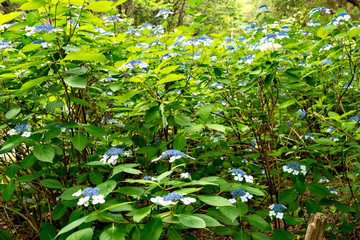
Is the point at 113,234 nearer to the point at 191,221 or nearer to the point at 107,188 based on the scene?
the point at 107,188

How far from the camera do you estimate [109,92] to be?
197 cm

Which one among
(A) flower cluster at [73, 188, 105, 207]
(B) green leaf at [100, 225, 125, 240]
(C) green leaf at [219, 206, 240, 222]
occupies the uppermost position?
(A) flower cluster at [73, 188, 105, 207]

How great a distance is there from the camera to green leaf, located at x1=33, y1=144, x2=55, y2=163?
138 centimetres

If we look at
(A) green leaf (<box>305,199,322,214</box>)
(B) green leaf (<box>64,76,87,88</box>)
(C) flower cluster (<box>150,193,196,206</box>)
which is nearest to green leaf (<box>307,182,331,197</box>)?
(A) green leaf (<box>305,199,322,214</box>)

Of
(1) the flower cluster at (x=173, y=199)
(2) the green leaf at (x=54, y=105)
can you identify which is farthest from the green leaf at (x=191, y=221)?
(2) the green leaf at (x=54, y=105)

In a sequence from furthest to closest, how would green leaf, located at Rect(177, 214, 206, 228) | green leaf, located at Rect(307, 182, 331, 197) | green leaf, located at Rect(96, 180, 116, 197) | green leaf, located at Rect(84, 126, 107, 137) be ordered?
1. green leaf, located at Rect(307, 182, 331, 197)
2. green leaf, located at Rect(84, 126, 107, 137)
3. green leaf, located at Rect(96, 180, 116, 197)
4. green leaf, located at Rect(177, 214, 206, 228)

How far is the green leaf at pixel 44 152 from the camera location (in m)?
1.38

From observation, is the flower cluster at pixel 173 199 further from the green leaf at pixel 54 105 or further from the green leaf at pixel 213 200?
the green leaf at pixel 54 105

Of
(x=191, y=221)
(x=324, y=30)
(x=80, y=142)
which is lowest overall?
(x=80, y=142)

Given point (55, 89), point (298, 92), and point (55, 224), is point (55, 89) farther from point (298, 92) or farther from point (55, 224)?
point (298, 92)

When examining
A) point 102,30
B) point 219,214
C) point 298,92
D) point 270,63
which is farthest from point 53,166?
point 298,92

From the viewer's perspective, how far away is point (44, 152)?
1.42 metres

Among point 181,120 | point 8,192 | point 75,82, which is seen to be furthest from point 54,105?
point 181,120

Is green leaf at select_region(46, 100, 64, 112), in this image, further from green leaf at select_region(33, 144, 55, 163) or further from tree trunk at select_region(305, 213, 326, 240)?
tree trunk at select_region(305, 213, 326, 240)
